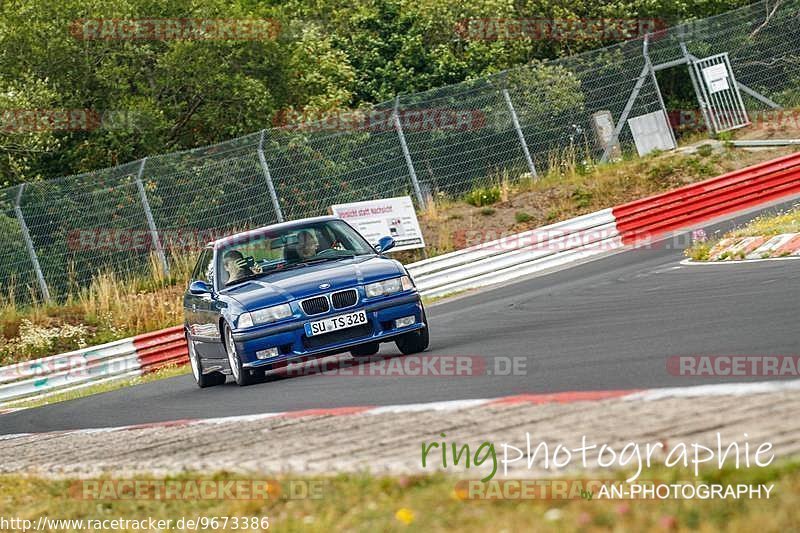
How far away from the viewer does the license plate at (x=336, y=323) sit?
38.0 ft

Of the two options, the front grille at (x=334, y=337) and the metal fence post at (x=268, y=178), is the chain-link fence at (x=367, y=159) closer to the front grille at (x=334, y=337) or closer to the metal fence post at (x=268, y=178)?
the metal fence post at (x=268, y=178)

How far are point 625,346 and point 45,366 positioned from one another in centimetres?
1348

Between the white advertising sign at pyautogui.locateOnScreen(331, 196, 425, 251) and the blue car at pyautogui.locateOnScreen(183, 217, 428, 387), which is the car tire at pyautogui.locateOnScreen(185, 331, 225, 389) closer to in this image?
the blue car at pyautogui.locateOnScreen(183, 217, 428, 387)

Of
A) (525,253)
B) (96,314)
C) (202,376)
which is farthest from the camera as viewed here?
(96,314)

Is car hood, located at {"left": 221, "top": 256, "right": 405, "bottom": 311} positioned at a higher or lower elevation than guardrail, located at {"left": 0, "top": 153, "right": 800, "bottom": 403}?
higher

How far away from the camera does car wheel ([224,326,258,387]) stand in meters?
12.0

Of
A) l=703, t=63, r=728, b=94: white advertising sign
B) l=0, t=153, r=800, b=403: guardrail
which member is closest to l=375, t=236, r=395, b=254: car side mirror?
l=0, t=153, r=800, b=403: guardrail

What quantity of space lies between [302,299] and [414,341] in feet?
4.25

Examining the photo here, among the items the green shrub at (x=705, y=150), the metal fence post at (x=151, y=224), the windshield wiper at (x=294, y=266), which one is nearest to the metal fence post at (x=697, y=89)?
the green shrub at (x=705, y=150)

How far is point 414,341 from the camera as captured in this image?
12.3 m

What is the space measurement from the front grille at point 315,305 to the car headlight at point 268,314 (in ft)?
0.49

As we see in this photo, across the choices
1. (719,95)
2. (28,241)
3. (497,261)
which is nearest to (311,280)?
(497,261)

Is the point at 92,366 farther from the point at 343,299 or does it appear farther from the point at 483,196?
the point at 343,299

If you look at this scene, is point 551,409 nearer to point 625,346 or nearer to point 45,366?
point 625,346
